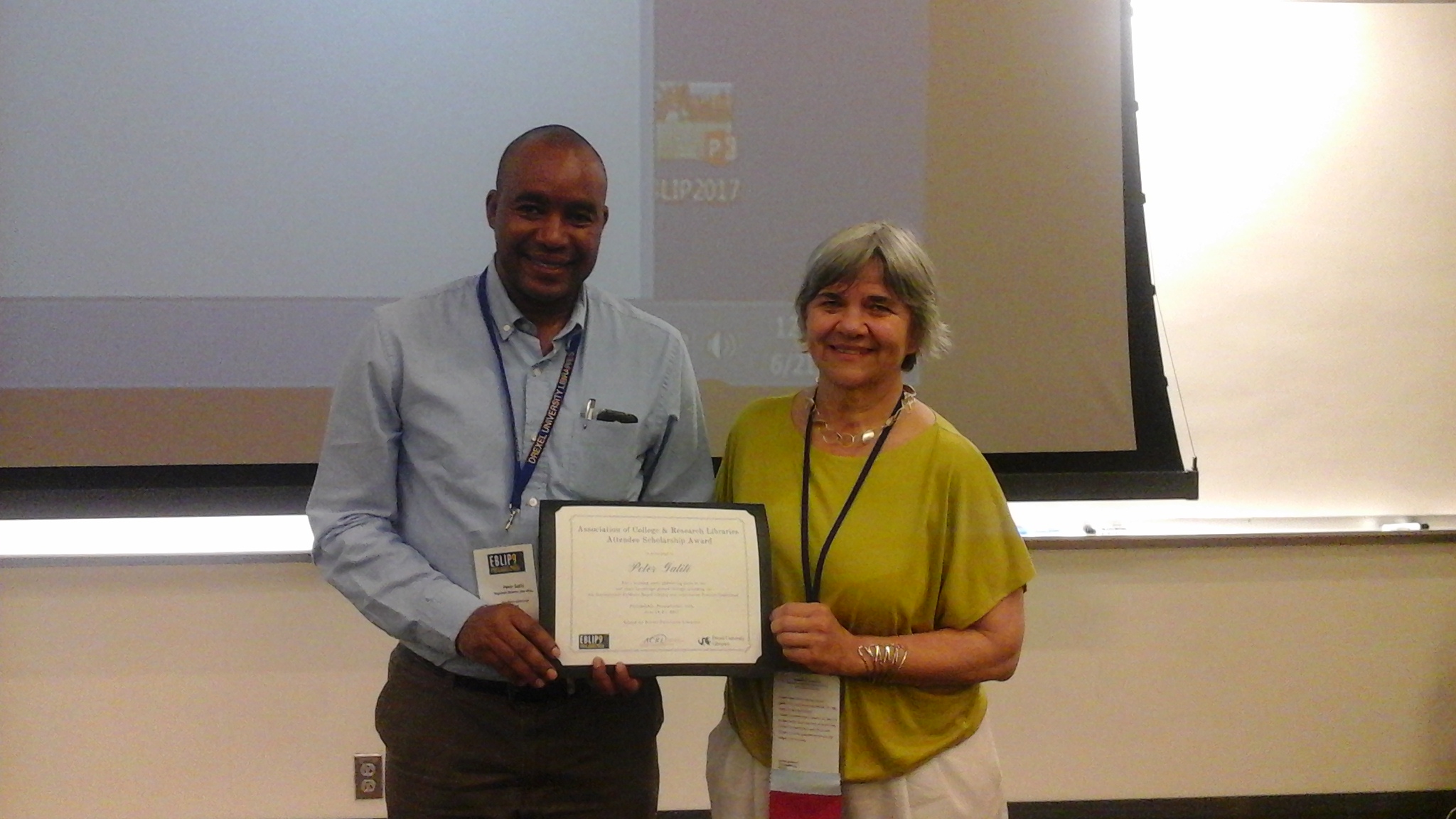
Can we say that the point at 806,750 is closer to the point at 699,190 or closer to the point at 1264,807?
the point at 699,190

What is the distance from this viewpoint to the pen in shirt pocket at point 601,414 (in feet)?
5.29

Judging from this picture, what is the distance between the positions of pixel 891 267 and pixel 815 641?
1.86ft

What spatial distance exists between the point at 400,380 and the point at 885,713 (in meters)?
0.93

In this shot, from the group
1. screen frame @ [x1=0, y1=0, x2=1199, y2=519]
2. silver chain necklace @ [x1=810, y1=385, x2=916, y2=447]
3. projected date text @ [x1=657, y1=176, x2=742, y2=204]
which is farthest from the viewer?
projected date text @ [x1=657, y1=176, x2=742, y2=204]

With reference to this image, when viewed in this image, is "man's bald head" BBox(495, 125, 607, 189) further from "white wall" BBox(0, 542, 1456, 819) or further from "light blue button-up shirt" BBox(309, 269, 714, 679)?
"white wall" BBox(0, 542, 1456, 819)

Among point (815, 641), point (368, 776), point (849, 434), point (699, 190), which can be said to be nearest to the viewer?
point (815, 641)

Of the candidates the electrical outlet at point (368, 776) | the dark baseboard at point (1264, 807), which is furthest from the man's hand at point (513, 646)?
the dark baseboard at point (1264, 807)

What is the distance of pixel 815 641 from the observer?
1396 mm

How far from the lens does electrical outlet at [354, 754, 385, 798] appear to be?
2867 mm

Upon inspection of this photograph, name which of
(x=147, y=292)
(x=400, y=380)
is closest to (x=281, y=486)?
(x=147, y=292)

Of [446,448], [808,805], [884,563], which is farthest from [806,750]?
[446,448]

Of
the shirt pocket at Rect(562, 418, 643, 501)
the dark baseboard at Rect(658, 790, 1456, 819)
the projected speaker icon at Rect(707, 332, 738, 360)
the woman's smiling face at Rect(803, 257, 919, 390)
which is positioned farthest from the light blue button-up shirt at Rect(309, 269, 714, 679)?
the dark baseboard at Rect(658, 790, 1456, 819)

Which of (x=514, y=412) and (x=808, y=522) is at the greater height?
(x=514, y=412)

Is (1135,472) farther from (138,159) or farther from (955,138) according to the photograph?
(138,159)
